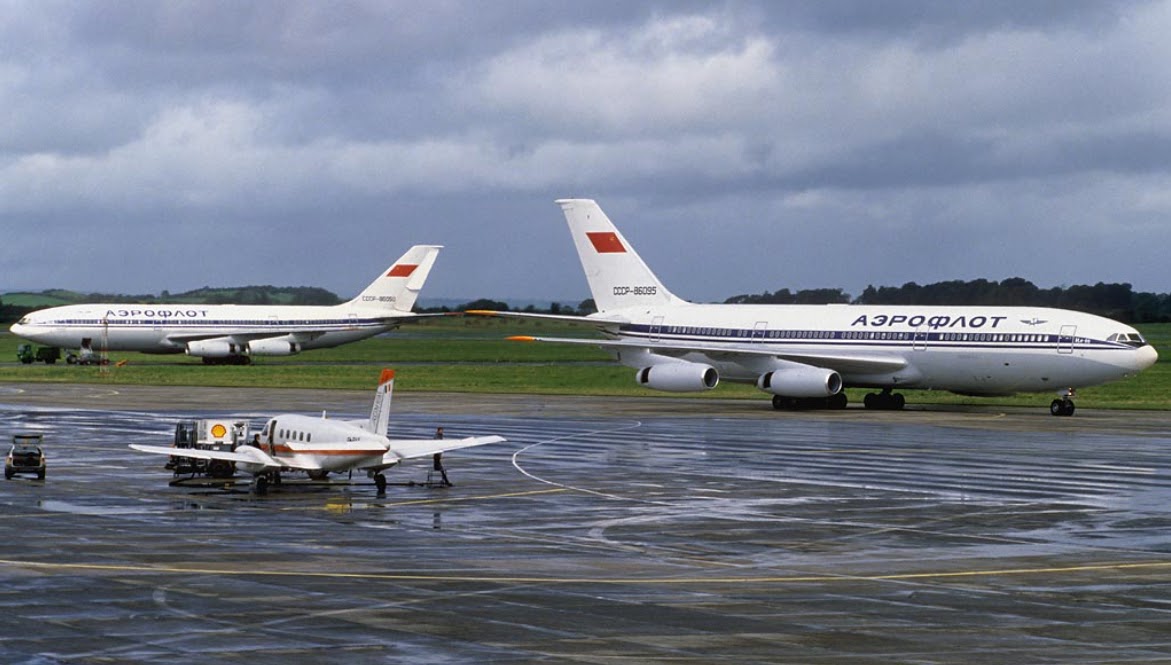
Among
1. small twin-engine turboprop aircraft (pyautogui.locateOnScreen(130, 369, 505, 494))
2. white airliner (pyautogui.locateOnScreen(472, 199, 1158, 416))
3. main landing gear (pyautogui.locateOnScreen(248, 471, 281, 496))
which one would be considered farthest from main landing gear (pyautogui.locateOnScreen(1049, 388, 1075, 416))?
main landing gear (pyautogui.locateOnScreen(248, 471, 281, 496))

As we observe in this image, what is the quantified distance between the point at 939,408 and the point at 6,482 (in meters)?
45.9

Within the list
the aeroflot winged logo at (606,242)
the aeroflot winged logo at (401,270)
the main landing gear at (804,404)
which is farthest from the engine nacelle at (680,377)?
the aeroflot winged logo at (401,270)

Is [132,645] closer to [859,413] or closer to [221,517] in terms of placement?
[221,517]

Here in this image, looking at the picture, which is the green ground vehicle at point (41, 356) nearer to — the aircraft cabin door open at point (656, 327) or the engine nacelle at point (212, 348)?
the engine nacelle at point (212, 348)

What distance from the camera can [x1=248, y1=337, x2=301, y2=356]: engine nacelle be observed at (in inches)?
5138

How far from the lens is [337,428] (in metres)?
37.9

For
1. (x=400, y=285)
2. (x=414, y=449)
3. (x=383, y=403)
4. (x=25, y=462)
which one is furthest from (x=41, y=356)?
(x=383, y=403)

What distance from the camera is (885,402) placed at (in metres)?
73.1

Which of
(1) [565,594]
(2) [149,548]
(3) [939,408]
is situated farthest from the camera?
(3) [939,408]

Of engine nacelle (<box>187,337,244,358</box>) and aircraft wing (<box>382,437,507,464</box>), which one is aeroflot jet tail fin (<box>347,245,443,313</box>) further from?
aircraft wing (<box>382,437,507,464</box>)

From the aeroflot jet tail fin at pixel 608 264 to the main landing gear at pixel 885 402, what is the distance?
12254 millimetres

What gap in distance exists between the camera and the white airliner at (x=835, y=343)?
217 ft

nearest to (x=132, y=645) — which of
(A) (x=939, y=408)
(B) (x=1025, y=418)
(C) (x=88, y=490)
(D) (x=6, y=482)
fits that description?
(C) (x=88, y=490)

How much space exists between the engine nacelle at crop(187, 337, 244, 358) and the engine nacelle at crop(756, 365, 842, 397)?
2666 inches
